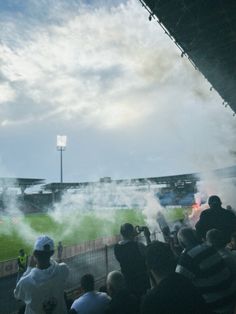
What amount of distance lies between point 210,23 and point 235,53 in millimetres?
3174

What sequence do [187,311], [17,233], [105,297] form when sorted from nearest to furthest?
[187,311], [105,297], [17,233]

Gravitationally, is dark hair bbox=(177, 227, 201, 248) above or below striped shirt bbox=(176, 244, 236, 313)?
above

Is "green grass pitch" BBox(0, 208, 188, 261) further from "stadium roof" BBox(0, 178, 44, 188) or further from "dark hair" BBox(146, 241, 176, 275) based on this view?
"dark hair" BBox(146, 241, 176, 275)

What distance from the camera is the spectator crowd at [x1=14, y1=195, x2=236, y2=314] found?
2.35 meters

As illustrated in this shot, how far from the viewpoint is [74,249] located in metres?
22.7

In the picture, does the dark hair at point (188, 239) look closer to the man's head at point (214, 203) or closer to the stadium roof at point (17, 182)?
the man's head at point (214, 203)

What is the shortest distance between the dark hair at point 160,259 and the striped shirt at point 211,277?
942 mm

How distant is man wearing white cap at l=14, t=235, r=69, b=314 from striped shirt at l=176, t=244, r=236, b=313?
4.22ft

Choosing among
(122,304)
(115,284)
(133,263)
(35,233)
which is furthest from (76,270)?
(35,233)

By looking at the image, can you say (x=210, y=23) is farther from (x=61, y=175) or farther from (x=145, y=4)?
(x=61, y=175)

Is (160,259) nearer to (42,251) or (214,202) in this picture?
(42,251)

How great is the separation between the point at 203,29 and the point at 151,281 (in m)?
13.4

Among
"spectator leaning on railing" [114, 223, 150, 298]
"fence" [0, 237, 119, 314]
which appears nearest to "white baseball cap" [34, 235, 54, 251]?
"spectator leaning on railing" [114, 223, 150, 298]

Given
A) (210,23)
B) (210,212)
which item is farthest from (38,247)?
(210,23)
